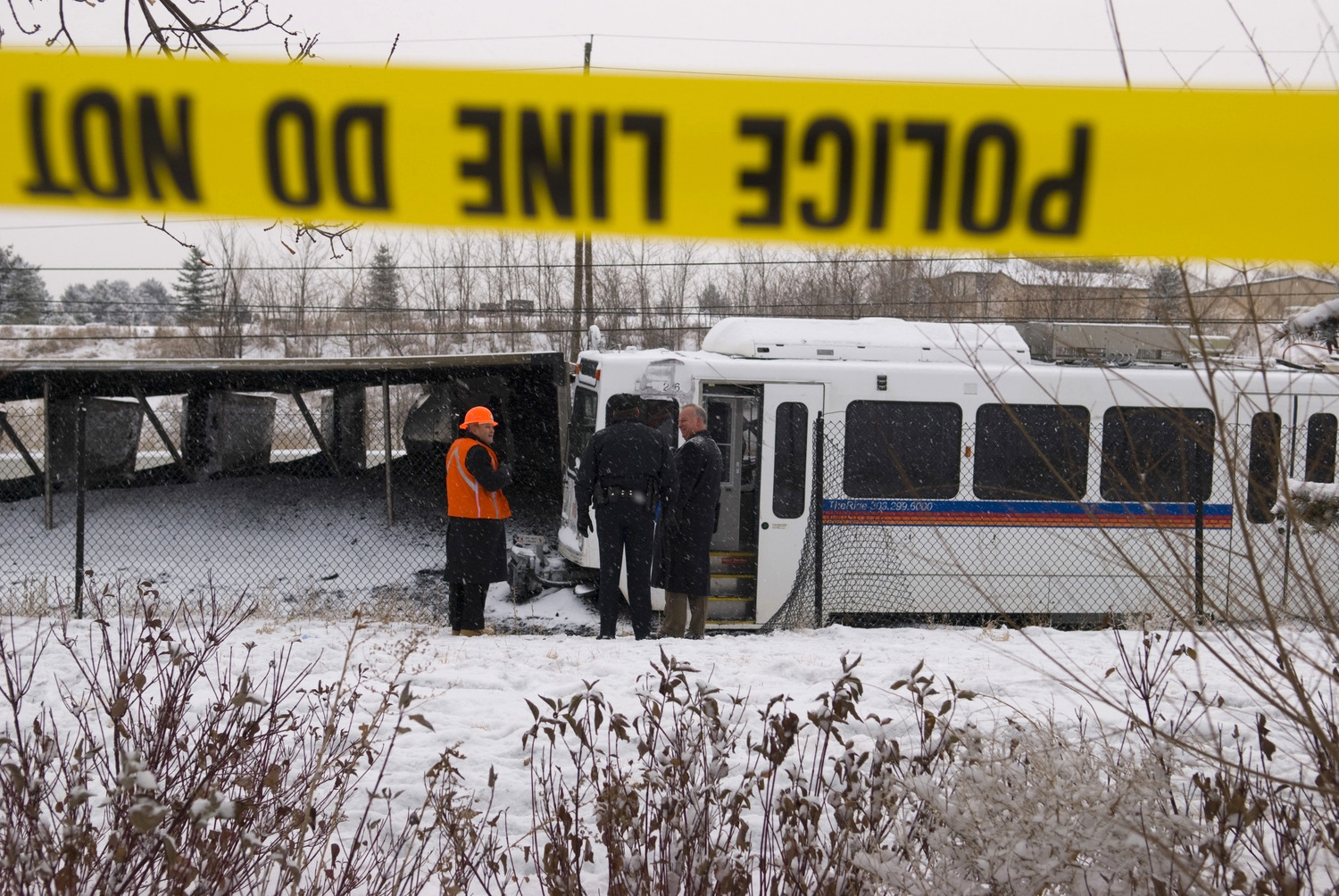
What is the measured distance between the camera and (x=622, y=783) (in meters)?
2.88

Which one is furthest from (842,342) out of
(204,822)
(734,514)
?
(204,822)

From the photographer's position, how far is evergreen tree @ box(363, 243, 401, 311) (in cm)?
3212

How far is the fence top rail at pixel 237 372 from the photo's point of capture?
36.6 feet

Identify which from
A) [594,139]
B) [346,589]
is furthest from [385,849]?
[346,589]

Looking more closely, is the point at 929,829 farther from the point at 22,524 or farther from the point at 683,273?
the point at 683,273

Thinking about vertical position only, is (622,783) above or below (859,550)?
above

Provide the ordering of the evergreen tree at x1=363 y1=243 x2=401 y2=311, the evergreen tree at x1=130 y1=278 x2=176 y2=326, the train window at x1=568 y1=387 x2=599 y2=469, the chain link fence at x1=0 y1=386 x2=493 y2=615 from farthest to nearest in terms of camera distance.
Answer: the evergreen tree at x1=130 y1=278 x2=176 y2=326 → the evergreen tree at x1=363 y1=243 x2=401 y2=311 → the chain link fence at x1=0 y1=386 x2=493 y2=615 → the train window at x1=568 y1=387 x2=599 y2=469

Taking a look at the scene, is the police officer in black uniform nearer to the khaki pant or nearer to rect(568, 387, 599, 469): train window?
the khaki pant

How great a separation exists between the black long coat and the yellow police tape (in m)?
5.54

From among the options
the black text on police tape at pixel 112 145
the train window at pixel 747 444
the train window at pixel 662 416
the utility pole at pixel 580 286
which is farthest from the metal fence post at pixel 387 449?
the black text on police tape at pixel 112 145

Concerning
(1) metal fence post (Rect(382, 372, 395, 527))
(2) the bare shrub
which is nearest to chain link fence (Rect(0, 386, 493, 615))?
(1) metal fence post (Rect(382, 372, 395, 527))

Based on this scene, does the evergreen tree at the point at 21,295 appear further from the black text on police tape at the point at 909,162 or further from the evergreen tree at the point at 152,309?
the black text on police tape at the point at 909,162

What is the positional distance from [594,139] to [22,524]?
42.7 feet

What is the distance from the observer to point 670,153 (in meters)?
2.27
